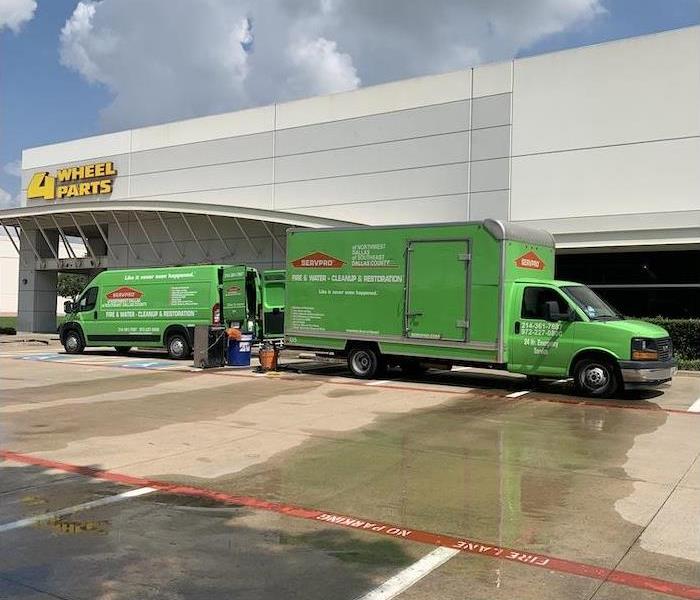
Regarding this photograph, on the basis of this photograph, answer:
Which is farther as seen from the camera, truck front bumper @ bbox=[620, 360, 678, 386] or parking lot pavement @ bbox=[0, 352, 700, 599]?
truck front bumper @ bbox=[620, 360, 678, 386]

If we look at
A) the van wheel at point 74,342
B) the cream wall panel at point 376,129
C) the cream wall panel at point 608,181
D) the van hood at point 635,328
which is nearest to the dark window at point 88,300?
the van wheel at point 74,342

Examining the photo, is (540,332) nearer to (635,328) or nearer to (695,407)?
(635,328)

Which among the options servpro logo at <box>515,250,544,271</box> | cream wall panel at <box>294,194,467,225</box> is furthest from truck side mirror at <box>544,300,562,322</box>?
cream wall panel at <box>294,194,467,225</box>

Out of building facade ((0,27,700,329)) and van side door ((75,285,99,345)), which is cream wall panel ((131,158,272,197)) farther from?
van side door ((75,285,99,345))

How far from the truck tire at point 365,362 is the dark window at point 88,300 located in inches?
399

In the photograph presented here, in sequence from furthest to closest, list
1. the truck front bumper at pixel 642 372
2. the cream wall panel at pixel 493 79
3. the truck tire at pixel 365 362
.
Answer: the cream wall panel at pixel 493 79, the truck tire at pixel 365 362, the truck front bumper at pixel 642 372

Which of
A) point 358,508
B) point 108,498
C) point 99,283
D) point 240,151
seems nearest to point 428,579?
point 358,508

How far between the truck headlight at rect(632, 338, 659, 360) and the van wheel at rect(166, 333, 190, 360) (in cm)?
1222

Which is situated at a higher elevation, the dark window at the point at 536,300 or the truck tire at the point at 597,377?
the dark window at the point at 536,300

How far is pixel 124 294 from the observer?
20.7 meters

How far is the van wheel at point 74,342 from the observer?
21639 millimetres

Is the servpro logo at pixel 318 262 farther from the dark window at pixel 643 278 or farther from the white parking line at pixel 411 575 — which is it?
the white parking line at pixel 411 575

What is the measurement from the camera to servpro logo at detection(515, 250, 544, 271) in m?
13.4

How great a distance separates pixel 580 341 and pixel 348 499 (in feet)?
25.2
